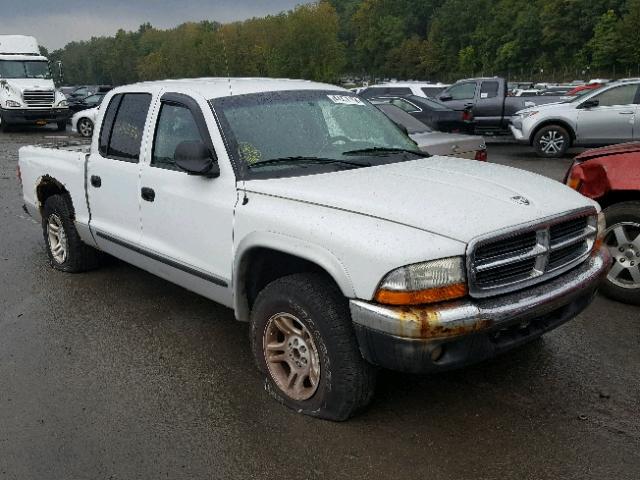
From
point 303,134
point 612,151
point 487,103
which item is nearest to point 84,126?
point 487,103

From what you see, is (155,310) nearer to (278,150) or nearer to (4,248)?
(278,150)

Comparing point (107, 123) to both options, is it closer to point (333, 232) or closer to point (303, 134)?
point (303, 134)

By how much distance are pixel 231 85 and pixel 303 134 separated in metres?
0.71

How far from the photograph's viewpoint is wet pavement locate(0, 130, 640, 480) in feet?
9.76

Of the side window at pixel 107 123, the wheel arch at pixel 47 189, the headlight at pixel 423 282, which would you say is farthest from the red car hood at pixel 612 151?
the wheel arch at pixel 47 189

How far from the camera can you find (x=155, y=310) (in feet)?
16.5

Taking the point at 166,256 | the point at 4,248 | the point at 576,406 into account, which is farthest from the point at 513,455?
the point at 4,248

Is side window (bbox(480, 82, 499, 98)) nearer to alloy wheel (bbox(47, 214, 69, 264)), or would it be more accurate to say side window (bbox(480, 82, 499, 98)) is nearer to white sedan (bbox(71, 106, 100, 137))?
white sedan (bbox(71, 106, 100, 137))

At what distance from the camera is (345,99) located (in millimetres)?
4551

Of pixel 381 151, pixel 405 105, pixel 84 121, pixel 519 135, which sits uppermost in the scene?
pixel 381 151

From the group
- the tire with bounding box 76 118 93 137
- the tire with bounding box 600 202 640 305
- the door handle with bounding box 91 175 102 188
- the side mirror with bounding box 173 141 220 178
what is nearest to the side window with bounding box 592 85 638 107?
the tire with bounding box 600 202 640 305

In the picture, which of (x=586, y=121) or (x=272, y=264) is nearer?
(x=272, y=264)

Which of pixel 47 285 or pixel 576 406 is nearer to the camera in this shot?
pixel 576 406

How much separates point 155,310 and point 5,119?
2124 centimetres
